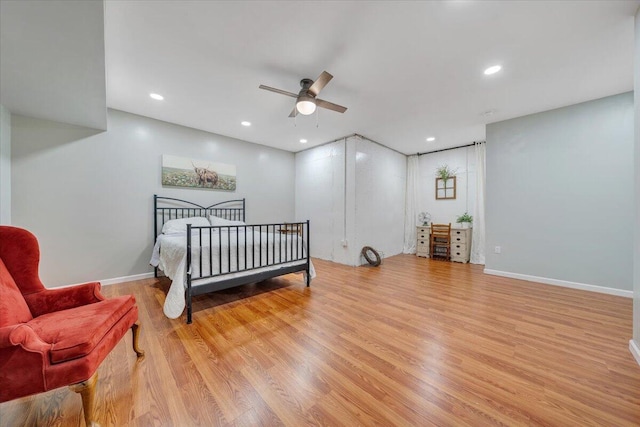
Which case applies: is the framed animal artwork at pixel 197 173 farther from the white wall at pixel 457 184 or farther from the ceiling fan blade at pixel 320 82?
the white wall at pixel 457 184

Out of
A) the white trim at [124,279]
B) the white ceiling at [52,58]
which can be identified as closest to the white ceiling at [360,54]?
the white ceiling at [52,58]

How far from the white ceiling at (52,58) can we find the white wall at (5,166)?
0.15m

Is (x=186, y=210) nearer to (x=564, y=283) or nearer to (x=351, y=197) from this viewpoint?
(x=351, y=197)

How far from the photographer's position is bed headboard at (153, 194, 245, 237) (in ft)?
12.2

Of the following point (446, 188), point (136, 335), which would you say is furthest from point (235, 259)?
point (446, 188)

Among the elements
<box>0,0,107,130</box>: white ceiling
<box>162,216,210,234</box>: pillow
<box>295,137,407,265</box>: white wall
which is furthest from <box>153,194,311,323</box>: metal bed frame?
<box>0,0,107,130</box>: white ceiling

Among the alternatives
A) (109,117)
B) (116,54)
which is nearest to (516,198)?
(116,54)

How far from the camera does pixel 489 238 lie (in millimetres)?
3932

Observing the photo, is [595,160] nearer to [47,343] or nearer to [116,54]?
[47,343]

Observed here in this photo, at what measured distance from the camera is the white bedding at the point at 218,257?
2.26m

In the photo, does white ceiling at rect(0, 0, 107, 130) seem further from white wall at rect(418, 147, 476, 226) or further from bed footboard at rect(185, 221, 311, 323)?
A: white wall at rect(418, 147, 476, 226)

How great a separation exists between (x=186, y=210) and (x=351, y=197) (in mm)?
3088

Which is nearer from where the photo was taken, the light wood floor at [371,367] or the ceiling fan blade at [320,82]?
the light wood floor at [371,367]

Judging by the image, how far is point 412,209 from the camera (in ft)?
19.5
